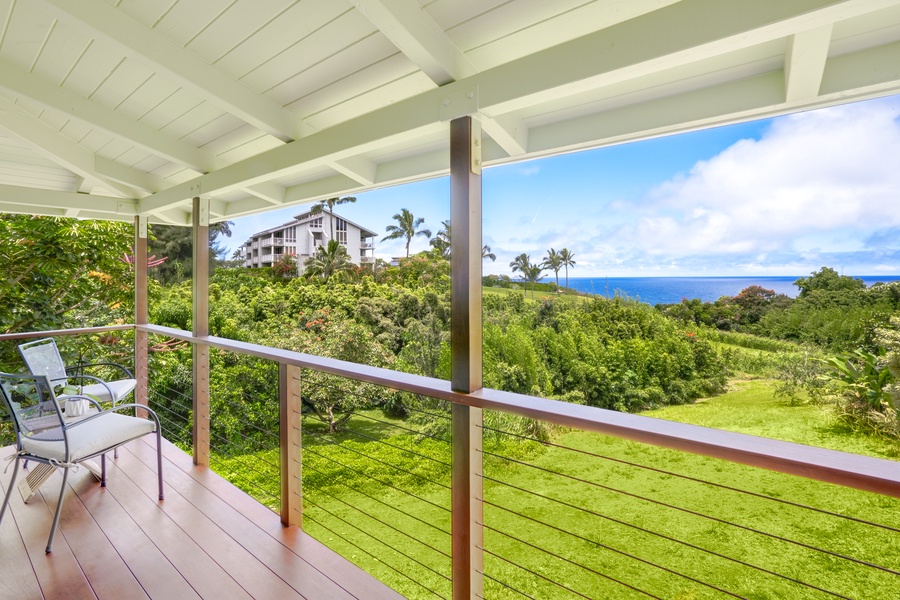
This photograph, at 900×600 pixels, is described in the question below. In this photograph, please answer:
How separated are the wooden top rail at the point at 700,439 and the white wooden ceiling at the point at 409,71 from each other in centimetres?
99

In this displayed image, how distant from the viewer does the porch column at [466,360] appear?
5.74ft

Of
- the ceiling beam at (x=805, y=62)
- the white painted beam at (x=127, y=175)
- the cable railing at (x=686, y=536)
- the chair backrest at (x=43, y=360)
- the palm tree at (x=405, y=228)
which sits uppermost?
the palm tree at (x=405, y=228)

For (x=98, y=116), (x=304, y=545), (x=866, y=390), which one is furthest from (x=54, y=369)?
(x=866, y=390)

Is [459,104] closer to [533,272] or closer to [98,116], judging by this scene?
[98,116]

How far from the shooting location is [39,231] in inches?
230

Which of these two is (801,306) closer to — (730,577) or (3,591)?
(730,577)

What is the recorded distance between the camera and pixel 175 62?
194 cm

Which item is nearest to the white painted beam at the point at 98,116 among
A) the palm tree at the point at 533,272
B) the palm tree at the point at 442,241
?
the palm tree at the point at 442,241

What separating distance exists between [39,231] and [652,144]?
530 inches

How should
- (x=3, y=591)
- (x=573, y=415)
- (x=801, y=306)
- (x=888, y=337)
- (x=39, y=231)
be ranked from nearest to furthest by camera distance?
(x=573, y=415) < (x=3, y=591) < (x=39, y=231) < (x=888, y=337) < (x=801, y=306)

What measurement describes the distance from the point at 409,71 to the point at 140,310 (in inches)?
142

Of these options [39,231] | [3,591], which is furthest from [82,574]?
[39,231]

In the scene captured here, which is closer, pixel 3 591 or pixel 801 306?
pixel 3 591

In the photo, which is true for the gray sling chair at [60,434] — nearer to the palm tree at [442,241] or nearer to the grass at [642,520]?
the grass at [642,520]
